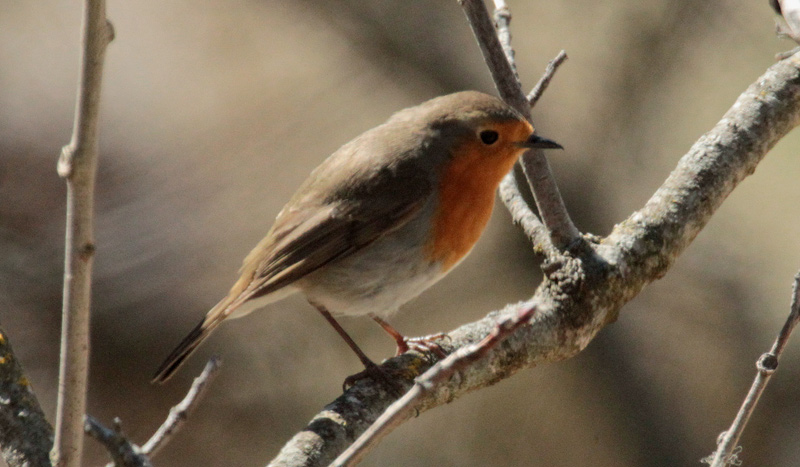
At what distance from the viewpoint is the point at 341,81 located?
478 centimetres

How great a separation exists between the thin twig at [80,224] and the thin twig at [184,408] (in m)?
0.19

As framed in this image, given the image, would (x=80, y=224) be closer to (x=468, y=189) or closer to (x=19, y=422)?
(x=19, y=422)

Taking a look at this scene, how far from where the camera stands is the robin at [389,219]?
2.73 metres

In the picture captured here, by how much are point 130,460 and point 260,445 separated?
340cm

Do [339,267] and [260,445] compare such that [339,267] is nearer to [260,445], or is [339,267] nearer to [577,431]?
[260,445]

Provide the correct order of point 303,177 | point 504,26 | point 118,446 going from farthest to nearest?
point 303,177 < point 504,26 < point 118,446

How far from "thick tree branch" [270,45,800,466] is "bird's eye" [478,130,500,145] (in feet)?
1.61

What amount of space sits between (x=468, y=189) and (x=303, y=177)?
1.89 m

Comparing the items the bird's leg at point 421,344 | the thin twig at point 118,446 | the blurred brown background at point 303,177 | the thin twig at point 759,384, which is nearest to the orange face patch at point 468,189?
the bird's leg at point 421,344

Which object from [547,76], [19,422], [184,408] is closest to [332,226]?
[547,76]

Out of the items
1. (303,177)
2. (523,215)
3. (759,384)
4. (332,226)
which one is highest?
(303,177)

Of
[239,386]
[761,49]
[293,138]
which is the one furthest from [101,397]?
[761,49]

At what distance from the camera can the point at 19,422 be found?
1.88 metres

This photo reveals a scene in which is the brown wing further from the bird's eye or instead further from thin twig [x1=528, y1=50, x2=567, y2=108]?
thin twig [x1=528, y1=50, x2=567, y2=108]
